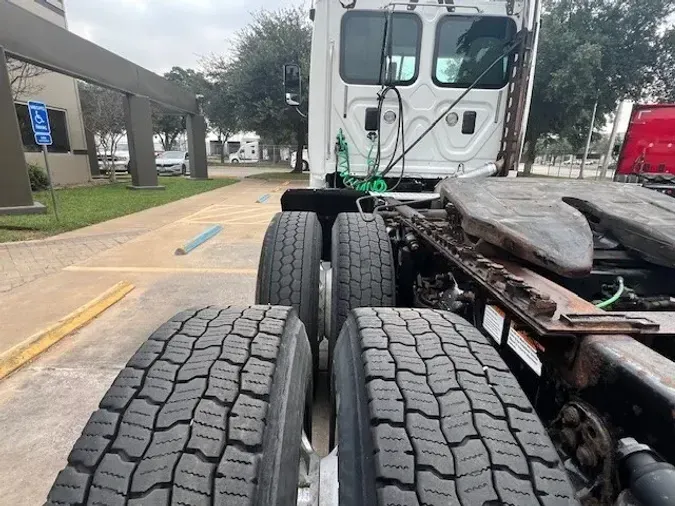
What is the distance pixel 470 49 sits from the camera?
12.7ft

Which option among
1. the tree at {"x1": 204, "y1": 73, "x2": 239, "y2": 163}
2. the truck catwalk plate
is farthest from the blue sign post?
the tree at {"x1": 204, "y1": 73, "x2": 239, "y2": 163}

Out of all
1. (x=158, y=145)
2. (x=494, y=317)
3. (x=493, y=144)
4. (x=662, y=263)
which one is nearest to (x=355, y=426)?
(x=494, y=317)

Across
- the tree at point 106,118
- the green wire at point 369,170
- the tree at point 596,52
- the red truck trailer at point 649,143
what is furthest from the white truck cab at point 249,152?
the green wire at point 369,170

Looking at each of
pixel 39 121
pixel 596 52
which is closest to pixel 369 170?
pixel 39 121

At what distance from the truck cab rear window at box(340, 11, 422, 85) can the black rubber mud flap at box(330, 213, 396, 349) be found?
1.89 m

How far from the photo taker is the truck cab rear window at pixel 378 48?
3.73m

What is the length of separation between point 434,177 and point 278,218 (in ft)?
6.27

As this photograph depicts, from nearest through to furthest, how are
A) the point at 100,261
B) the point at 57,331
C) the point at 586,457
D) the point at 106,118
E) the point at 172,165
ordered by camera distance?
the point at 586,457
the point at 57,331
the point at 100,261
the point at 106,118
the point at 172,165

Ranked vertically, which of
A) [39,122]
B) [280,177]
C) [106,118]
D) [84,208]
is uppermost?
[106,118]

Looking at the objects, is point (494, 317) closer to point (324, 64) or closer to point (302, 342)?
point (302, 342)

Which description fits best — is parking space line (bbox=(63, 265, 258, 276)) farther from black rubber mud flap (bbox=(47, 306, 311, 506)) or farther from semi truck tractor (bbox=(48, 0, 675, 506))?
black rubber mud flap (bbox=(47, 306, 311, 506))

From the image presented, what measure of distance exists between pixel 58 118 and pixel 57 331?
1816 cm

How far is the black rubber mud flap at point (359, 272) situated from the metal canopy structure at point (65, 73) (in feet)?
31.4

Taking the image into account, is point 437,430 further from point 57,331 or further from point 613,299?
point 57,331
